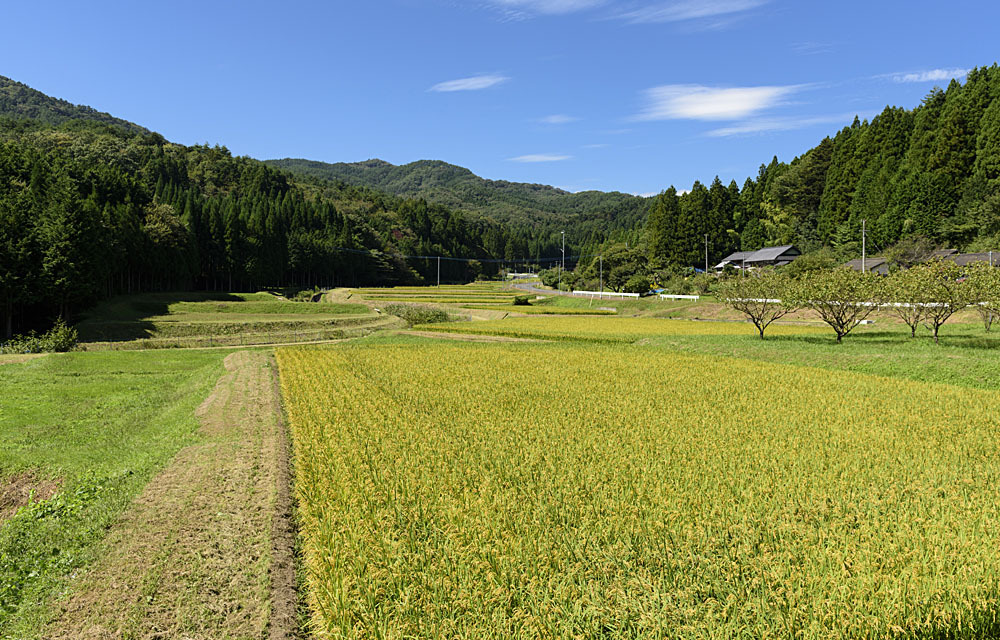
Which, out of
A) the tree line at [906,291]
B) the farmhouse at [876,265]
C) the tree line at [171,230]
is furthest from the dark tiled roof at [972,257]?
the tree line at [171,230]

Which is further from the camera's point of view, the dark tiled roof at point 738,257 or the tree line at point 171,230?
the dark tiled roof at point 738,257

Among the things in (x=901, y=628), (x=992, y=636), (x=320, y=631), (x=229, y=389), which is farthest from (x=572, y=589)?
(x=229, y=389)

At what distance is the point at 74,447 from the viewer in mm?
11656

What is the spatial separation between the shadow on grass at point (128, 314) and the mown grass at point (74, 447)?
16488 millimetres

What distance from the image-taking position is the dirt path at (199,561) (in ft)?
17.8

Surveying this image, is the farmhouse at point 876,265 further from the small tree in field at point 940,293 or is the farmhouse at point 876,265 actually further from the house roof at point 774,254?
the small tree in field at point 940,293

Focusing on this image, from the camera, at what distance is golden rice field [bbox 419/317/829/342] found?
111 feet

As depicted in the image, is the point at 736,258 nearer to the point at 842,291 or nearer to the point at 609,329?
the point at 609,329

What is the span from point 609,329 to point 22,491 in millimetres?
32987

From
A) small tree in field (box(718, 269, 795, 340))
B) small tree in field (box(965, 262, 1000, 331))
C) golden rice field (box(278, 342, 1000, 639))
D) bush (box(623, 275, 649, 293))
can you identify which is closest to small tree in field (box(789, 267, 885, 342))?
small tree in field (box(718, 269, 795, 340))

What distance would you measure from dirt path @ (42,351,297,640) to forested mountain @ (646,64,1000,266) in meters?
58.0

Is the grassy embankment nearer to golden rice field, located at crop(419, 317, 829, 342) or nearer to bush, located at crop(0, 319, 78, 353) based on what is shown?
bush, located at crop(0, 319, 78, 353)

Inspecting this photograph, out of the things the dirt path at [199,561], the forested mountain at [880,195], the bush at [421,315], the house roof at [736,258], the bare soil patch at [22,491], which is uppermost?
the forested mountain at [880,195]

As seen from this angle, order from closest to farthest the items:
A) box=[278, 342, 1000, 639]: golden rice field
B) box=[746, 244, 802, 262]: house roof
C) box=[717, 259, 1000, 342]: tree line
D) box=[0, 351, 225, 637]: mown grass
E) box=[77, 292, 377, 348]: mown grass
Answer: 1. box=[278, 342, 1000, 639]: golden rice field
2. box=[0, 351, 225, 637]: mown grass
3. box=[717, 259, 1000, 342]: tree line
4. box=[77, 292, 377, 348]: mown grass
5. box=[746, 244, 802, 262]: house roof
